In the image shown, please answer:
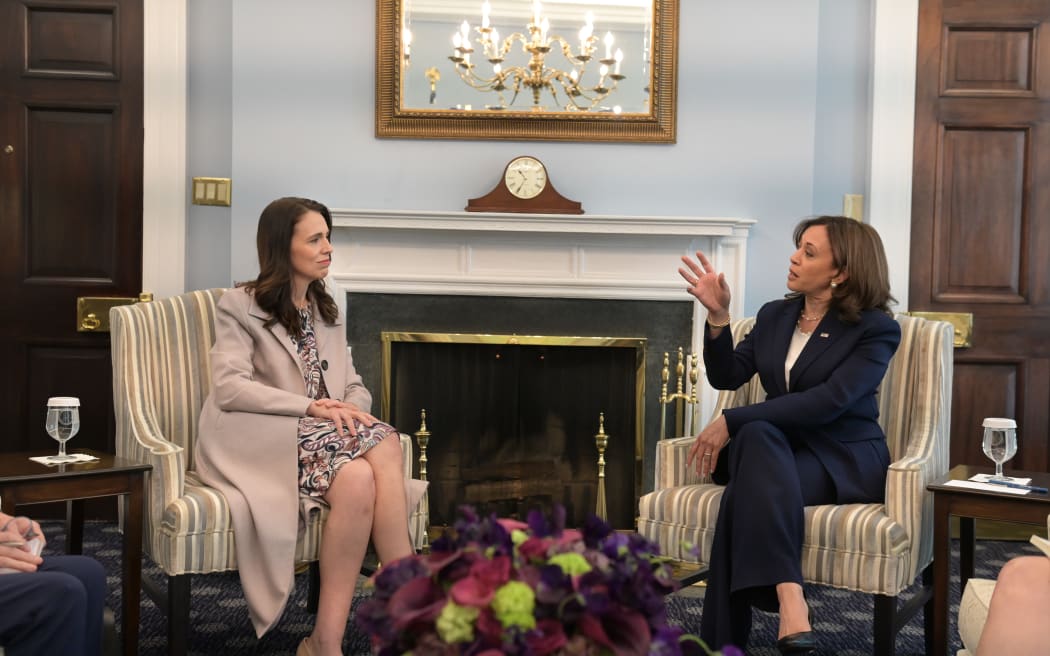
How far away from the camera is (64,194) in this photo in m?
4.28

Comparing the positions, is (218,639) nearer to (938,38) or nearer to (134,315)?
(134,315)

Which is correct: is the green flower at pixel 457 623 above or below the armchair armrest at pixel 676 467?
above

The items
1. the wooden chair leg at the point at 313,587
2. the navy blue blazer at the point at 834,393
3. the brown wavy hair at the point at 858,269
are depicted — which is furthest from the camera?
the wooden chair leg at the point at 313,587

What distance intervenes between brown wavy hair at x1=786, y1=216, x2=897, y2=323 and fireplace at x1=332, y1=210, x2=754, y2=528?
1255 mm

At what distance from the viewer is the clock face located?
419 centimetres

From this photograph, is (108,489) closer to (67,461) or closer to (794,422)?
(67,461)

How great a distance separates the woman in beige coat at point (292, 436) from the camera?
2.61 meters

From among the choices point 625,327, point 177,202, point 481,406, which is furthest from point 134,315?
point 625,327

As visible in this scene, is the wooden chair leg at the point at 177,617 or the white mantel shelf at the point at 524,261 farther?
the white mantel shelf at the point at 524,261

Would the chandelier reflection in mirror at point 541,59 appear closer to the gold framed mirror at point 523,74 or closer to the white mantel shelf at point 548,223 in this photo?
the gold framed mirror at point 523,74

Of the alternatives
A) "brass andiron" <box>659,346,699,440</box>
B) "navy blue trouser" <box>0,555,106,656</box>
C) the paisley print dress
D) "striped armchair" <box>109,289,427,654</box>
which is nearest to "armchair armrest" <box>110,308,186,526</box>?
"striped armchair" <box>109,289,427,654</box>

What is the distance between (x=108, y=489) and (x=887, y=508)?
6.22 feet

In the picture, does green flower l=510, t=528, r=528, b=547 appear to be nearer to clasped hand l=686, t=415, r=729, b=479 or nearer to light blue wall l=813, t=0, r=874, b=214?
clasped hand l=686, t=415, r=729, b=479

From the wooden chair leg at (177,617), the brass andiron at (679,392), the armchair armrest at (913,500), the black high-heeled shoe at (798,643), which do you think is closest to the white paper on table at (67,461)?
the wooden chair leg at (177,617)
